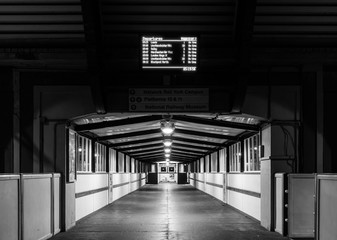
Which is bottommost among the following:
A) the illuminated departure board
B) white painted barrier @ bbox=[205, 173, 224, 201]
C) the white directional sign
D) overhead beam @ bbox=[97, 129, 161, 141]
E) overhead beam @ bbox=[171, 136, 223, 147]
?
white painted barrier @ bbox=[205, 173, 224, 201]

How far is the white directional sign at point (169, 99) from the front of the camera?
392 inches

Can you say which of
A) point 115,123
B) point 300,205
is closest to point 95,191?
point 115,123

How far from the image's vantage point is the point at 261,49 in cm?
1006

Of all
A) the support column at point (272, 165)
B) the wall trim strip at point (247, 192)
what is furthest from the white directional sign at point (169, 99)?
the wall trim strip at point (247, 192)

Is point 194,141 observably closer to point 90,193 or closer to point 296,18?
point 90,193

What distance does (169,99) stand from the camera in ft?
32.7

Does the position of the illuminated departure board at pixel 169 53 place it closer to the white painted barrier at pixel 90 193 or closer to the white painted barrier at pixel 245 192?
the white painted barrier at pixel 245 192

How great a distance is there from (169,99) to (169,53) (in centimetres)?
138

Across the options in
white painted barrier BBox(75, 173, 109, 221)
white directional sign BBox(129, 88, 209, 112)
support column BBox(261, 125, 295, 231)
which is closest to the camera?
white directional sign BBox(129, 88, 209, 112)

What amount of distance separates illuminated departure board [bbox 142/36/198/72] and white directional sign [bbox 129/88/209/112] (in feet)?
3.88

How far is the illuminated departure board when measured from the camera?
28.7 feet

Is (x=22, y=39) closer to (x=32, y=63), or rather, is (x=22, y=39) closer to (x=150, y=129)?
(x=32, y=63)

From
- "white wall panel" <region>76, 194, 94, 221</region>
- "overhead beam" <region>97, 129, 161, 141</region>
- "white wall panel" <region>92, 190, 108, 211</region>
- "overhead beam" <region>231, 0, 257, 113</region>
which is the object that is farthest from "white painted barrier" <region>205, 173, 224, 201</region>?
"overhead beam" <region>231, 0, 257, 113</region>

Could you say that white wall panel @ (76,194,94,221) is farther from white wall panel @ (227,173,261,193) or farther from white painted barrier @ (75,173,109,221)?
white wall panel @ (227,173,261,193)
